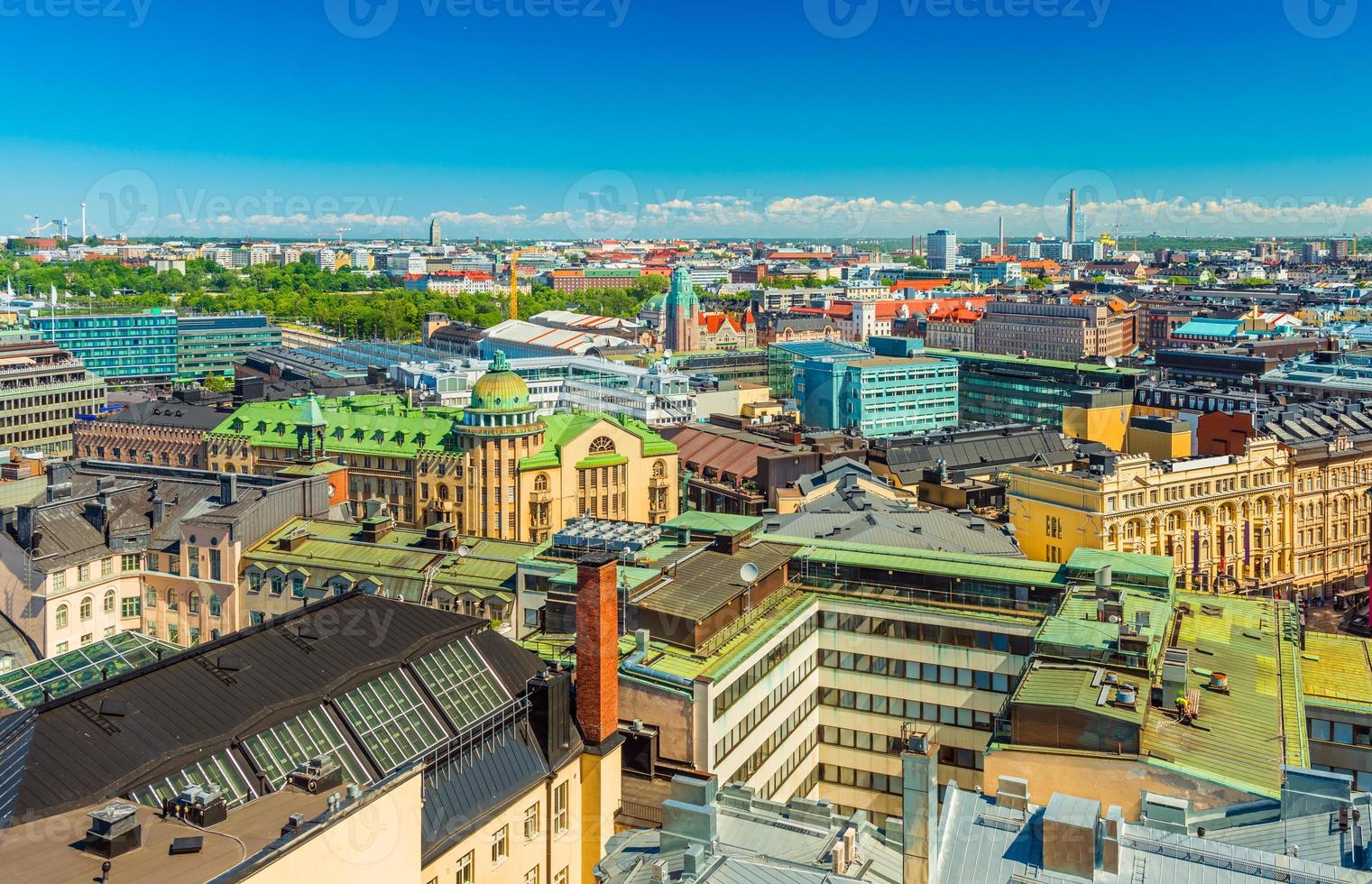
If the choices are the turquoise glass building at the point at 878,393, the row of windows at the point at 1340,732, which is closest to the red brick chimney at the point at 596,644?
the row of windows at the point at 1340,732

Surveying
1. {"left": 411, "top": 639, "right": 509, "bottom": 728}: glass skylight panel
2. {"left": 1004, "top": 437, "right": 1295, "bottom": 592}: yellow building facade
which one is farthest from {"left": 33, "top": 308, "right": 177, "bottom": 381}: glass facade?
{"left": 411, "top": 639, "right": 509, "bottom": 728}: glass skylight panel

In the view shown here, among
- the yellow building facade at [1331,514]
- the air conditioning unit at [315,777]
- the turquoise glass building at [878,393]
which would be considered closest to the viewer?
the air conditioning unit at [315,777]

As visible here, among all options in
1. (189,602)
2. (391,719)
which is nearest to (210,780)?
(391,719)

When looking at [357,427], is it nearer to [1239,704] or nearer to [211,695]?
[211,695]

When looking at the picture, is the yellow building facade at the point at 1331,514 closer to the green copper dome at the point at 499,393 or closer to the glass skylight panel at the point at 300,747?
the green copper dome at the point at 499,393

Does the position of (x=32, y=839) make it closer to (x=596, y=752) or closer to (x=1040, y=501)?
(x=596, y=752)

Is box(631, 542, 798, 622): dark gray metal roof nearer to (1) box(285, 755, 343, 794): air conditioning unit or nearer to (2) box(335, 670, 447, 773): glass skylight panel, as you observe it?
(2) box(335, 670, 447, 773): glass skylight panel
